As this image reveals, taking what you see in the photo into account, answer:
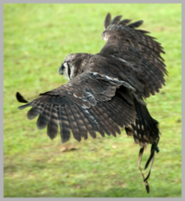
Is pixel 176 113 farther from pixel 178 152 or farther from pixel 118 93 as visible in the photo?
pixel 118 93

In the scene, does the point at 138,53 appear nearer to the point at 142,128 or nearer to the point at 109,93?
the point at 142,128

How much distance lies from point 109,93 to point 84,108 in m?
0.46

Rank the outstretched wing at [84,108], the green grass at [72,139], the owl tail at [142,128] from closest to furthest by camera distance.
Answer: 1. the outstretched wing at [84,108]
2. the owl tail at [142,128]
3. the green grass at [72,139]

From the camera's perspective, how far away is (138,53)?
18.5 feet

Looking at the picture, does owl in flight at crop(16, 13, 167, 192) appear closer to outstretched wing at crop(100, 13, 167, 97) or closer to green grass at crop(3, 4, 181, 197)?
outstretched wing at crop(100, 13, 167, 97)

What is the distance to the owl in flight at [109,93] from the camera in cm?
388

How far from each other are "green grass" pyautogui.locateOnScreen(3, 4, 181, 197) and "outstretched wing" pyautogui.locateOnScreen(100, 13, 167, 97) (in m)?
1.68

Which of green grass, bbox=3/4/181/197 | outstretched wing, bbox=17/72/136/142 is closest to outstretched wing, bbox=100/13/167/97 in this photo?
outstretched wing, bbox=17/72/136/142

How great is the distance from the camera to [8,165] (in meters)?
6.54

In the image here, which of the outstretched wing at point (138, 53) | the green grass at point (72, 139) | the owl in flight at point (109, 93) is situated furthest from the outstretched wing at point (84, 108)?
the green grass at point (72, 139)

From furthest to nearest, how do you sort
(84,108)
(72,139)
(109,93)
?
(72,139), (109,93), (84,108)

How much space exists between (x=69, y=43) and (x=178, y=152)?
5.52 m

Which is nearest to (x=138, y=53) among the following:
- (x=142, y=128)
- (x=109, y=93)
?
(x=142, y=128)

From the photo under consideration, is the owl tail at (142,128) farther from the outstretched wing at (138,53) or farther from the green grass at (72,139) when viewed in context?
the green grass at (72,139)
